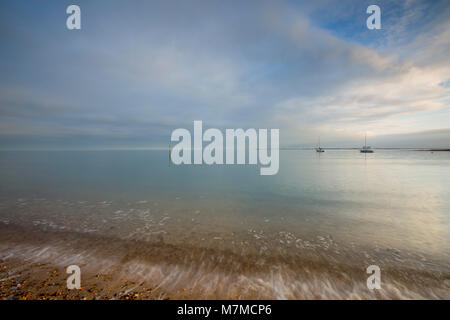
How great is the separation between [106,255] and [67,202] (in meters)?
13.5

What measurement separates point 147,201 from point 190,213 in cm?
617

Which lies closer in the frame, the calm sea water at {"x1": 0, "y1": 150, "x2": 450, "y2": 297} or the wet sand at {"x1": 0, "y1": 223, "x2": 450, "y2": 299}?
the wet sand at {"x1": 0, "y1": 223, "x2": 450, "y2": 299}

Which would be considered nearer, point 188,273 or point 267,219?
point 188,273

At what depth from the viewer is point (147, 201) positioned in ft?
61.1

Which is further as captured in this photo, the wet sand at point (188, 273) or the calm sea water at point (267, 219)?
the calm sea water at point (267, 219)

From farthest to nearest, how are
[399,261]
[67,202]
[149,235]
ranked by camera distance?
[67,202] → [149,235] → [399,261]

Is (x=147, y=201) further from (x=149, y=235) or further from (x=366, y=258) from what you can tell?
(x=366, y=258)

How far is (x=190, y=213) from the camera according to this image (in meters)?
15.3

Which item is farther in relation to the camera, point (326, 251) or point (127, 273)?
Result: point (326, 251)

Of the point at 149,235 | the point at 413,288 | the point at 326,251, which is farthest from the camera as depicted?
the point at 149,235
